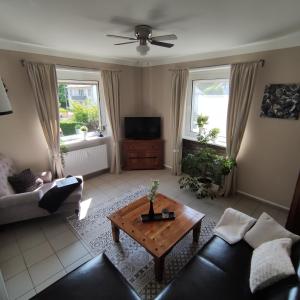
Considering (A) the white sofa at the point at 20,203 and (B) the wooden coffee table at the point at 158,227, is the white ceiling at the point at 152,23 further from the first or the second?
(B) the wooden coffee table at the point at 158,227

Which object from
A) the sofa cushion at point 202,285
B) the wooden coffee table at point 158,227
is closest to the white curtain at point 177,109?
the wooden coffee table at point 158,227

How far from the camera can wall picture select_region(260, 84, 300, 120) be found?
8.66 ft

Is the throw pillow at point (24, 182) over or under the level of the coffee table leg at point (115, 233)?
over

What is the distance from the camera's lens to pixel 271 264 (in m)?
1.38

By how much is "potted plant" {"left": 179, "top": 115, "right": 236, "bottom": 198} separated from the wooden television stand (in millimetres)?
1012

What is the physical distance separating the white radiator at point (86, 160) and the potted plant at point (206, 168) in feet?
6.14

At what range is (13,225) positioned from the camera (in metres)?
2.70

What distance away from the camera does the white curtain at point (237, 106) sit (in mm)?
2947

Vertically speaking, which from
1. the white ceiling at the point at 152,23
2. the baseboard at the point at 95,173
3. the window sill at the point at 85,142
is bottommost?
the baseboard at the point at 95,173

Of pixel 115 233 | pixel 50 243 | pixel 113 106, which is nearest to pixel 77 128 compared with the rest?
pixel 113 106

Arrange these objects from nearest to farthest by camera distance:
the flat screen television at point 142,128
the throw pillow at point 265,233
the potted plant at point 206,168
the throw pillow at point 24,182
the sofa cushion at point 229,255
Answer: the sofa cushion at point 229,255 → the throw pillow at point 265,233 → the throw pillow at point 24,182 → the potted plant at point 206,168 → the flat screen television at point 142,128

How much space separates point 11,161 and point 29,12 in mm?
2217

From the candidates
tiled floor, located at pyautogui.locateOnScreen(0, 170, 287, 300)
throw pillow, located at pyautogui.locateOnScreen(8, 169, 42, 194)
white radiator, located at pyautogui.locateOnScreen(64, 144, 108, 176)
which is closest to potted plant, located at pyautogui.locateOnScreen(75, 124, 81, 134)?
white radiator, located at pyautogui.locateOnScreen(64, 144, 108, 176)

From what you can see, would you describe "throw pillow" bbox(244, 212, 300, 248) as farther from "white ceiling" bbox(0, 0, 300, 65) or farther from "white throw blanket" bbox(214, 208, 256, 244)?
"white ceiling" bbox(0, 0, 300, 65)
